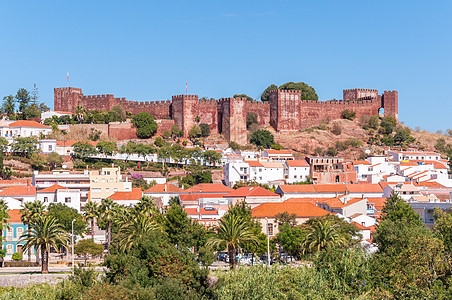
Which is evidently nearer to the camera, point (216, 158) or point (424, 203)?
point (424, 203)

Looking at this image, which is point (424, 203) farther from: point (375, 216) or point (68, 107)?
point (68, 107)

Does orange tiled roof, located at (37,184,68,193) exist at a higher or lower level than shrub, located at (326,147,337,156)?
lower

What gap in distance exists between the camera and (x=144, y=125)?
10125cm

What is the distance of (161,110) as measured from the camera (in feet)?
354

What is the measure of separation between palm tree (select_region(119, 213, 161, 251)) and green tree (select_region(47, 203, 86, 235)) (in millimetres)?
9637

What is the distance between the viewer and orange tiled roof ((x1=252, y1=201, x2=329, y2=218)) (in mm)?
57656

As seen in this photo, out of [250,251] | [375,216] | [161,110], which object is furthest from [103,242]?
[161,110]

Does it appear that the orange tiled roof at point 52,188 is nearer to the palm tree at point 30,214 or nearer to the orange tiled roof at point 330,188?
the palm tree at point 30,214

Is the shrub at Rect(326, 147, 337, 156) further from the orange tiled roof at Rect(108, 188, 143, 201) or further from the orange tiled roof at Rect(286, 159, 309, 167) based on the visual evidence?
the orange tiled roof at Rect(108, 188, 143, 201)

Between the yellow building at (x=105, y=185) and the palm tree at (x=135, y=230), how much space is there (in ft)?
73.1

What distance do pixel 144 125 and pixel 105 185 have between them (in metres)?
30.3

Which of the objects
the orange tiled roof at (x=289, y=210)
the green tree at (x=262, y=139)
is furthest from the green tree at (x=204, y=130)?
the orange tiled roof at (x=289, y=210)

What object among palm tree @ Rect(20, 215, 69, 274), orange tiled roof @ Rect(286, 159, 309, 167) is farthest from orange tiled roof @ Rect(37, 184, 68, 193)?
orange tiled roof @ Rect(286, 159, 309, 167)

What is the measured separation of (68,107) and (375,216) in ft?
202
